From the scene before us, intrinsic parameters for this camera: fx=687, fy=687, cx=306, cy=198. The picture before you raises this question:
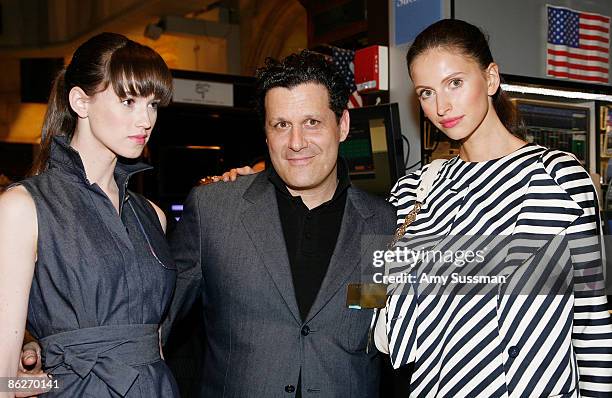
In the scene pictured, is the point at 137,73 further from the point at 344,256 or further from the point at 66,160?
the point at 344,256

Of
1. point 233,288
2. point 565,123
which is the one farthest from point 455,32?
point 565,123

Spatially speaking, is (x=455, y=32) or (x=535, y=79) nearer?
(x=455, y=32)

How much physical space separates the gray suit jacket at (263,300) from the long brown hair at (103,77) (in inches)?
18.8

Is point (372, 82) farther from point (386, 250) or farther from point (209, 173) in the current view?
point (209, 173)

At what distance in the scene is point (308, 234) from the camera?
7.70ft

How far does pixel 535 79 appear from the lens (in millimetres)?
3662

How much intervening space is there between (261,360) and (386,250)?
21.8 inches

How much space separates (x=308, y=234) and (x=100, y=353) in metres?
0.80

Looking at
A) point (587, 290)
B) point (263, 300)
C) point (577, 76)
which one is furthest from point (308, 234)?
point (577, 76)

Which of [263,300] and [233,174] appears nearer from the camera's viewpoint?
[263,300]

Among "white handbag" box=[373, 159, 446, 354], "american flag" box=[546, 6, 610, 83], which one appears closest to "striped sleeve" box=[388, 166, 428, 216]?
"white handbag" box=[373, 159, 446, 354]

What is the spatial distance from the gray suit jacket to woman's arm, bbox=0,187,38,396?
2.06ft

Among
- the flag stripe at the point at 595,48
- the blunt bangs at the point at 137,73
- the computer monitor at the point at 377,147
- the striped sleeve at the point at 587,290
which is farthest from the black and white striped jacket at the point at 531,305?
the flag stripe at the point at 595,48

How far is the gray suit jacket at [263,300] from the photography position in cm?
217
